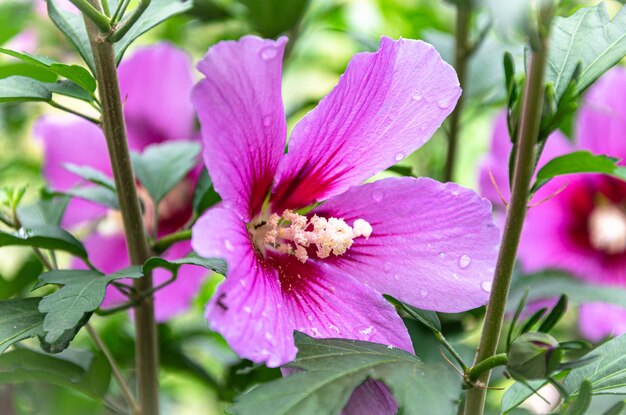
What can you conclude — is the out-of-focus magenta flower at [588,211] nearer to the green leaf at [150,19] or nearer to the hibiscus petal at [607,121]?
the hibiscus petal at [607,121]

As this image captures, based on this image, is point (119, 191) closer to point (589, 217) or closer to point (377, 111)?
point (377, 111)

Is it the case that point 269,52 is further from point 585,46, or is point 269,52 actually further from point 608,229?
point 608,229

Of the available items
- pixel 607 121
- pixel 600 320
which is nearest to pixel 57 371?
pixel 600 320

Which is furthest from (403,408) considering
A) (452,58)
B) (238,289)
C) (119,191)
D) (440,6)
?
(440,6)

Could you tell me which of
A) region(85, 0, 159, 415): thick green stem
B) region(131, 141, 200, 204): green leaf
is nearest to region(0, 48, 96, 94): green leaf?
region(85, 0, 159, 415): thick green stem

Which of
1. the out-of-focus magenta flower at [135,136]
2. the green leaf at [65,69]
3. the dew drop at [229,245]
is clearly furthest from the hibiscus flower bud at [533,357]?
the out-of-focus magenta flower at [135,136]

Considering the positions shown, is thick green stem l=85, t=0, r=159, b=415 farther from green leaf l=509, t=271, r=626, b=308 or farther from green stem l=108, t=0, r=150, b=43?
green leaf l=509, t=271, r=626, b=308

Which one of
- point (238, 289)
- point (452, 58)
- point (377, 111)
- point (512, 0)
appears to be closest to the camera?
point (512, 0)
